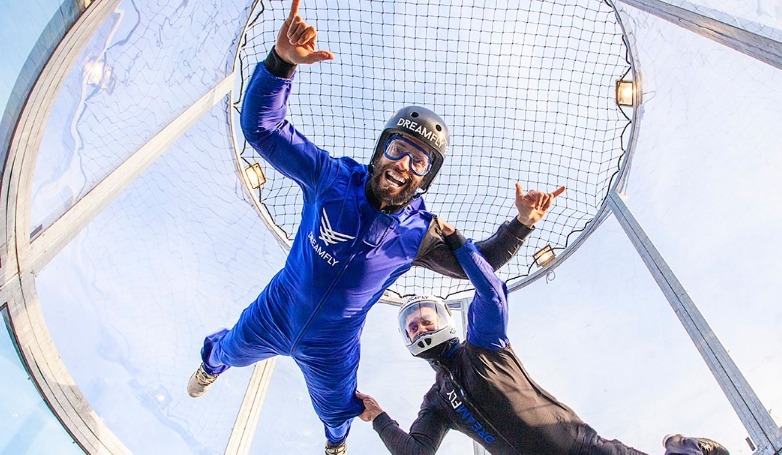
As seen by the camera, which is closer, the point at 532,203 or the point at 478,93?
the point at 532,203

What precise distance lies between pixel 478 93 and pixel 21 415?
150 inches

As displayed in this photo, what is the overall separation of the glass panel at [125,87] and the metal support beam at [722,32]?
9.28ft

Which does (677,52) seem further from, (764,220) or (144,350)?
(144,350)

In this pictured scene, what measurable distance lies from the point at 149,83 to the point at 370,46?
5.60 ft

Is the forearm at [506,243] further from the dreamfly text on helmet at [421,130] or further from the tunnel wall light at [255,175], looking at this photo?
the tunnel wall light at [255,175]

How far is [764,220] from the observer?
10.4ft

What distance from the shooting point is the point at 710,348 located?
321 centimetres

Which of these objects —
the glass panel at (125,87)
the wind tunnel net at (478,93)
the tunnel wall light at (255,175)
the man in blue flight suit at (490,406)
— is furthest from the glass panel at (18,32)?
the tunnel wall light at (255,175)

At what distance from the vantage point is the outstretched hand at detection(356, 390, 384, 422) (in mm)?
3475

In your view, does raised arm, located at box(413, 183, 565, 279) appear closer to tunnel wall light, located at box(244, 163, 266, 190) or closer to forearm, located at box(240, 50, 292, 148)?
forearm, located at box(240, 50, 292, 148)

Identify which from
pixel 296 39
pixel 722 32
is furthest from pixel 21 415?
pixel 722 32

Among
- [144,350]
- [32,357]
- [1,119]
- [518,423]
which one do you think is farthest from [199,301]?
[518,423]

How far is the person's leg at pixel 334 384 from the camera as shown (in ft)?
10.8

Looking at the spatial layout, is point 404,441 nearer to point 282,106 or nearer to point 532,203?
point 532,203
